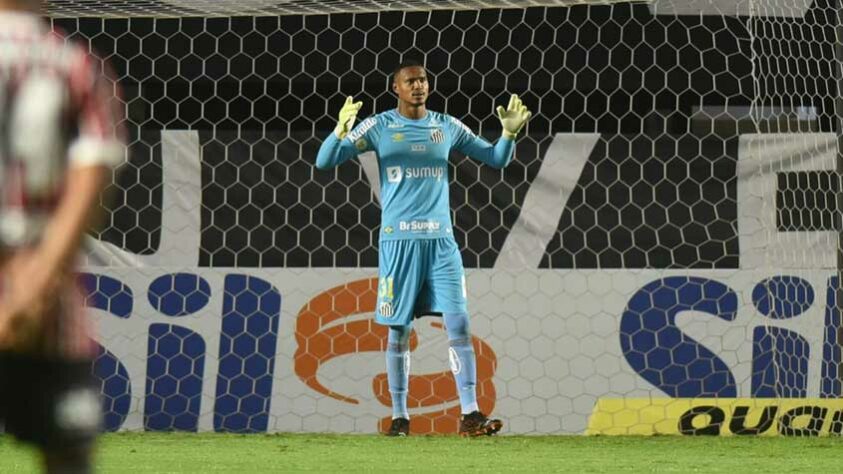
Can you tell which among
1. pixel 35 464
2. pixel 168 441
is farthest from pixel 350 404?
pixel 35 464

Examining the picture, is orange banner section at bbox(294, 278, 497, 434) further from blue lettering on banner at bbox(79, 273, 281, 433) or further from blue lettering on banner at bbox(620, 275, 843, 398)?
blue lettering on banner at bbox(620, 275, 843, 398)

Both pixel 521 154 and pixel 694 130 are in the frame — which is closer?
pixel 521 154

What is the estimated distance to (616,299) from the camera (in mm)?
7539

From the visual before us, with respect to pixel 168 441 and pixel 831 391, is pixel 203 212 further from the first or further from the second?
pixel 831 391

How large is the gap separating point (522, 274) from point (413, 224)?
3.20 ft

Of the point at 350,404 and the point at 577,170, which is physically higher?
the point at 577,170

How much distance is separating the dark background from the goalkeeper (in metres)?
0.91

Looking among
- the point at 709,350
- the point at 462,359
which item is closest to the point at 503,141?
the point at 462,359

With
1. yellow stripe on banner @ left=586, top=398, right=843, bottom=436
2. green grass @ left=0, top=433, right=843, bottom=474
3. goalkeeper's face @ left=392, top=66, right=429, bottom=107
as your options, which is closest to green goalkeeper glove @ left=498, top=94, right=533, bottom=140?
goalkeeper's face @ left=392, top=66, right=429, bottom=107

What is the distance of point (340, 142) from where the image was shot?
6.71 metres

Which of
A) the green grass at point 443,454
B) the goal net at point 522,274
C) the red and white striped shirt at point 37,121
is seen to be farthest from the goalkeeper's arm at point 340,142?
the red and white striped shirt at point 37,121

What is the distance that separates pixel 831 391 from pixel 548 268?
1.52m

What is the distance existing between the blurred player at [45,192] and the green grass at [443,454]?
284cm

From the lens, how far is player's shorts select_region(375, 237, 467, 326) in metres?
6.75
